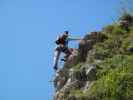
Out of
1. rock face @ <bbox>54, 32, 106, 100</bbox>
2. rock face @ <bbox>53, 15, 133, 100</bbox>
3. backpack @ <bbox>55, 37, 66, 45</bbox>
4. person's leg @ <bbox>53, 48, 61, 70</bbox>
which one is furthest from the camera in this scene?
backpack @ <bbox>55, 37, 66, 45</bbox>

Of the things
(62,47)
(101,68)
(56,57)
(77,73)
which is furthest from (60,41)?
(101,68)

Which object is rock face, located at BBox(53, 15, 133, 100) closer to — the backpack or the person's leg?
the person's leg

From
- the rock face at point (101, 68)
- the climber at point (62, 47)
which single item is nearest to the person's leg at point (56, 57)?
the climber at point (62, 47)

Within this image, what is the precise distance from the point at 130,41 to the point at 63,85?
4267 millimetres

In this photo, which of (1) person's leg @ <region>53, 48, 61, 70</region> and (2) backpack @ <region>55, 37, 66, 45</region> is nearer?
(1) person's leg @ <region>53, 48, 61, 70</region>

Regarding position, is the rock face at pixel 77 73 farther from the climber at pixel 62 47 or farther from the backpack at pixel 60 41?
the backpack at pixel 60 41

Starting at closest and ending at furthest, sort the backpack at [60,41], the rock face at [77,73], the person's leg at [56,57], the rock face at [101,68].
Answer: the rock face at [101,68] < the rock face at [77,73] < the person's leg at [56,57] < the backpack at [60,41]

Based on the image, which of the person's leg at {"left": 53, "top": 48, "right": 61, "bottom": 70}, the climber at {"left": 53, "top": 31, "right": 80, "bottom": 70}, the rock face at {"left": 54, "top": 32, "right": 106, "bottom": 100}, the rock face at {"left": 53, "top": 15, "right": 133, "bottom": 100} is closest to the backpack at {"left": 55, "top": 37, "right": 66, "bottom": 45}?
the climber at {"left": 53, "top": 31, "right": 80, "bottom": 70}

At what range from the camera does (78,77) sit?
20656 millimetres

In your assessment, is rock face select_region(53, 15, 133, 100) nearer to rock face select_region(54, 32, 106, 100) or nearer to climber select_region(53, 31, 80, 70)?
rock face select_region(54, 32, 106, 100)

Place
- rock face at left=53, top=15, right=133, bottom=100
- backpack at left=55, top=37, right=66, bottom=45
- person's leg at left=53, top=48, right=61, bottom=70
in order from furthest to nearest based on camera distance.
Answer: backpack at left=55, top=37, right=66, bottom=45 → person's leg at left=53, top=48, right=61, bottom=70 → rock face at left=53, top=15, right=133, bottom=100

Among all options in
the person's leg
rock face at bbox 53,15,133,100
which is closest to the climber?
the person's leg

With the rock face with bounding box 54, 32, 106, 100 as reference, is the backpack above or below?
above

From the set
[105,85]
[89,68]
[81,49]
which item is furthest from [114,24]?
[105,85]
